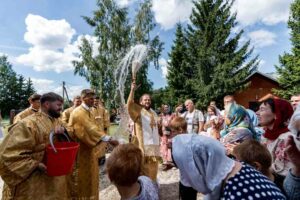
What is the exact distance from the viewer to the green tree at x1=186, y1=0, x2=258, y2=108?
83.1ft

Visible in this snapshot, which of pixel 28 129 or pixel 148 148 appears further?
pixel 148 148

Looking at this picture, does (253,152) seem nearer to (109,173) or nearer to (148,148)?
(109,173)

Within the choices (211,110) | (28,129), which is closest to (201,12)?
(211,110)

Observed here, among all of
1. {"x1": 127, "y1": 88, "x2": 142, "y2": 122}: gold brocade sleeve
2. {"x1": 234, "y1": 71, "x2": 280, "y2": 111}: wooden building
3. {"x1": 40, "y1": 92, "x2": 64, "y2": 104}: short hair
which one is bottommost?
{"x1": 127, "y1": 88, "x2": 142, "y2": 122}: gold brocade sleeve

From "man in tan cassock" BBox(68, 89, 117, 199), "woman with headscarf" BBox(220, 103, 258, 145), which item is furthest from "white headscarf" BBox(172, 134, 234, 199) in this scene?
"man in tan cassock" BBox(68, 89, 117, 199)

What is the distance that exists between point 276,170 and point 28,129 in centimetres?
244

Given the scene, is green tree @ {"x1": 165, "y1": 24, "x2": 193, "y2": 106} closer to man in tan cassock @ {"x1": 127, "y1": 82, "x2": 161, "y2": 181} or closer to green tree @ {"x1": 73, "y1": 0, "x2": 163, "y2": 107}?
green tree @ {"x1": 73, "y1": 0, "x2": 163, "y2": 107}

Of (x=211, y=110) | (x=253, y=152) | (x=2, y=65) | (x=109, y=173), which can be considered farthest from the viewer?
(x=2, y=65)

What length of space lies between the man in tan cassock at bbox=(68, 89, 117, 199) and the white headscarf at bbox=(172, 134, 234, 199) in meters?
3.01

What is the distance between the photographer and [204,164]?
1592 millimetres

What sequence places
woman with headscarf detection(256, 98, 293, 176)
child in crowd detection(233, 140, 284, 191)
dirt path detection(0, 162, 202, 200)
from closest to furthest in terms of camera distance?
child in crowd detection(233, 140, 284, 191)
woman with headscarf detection(256, 98, 293, 176)
dirt path detection(0, 162, 202, 200)

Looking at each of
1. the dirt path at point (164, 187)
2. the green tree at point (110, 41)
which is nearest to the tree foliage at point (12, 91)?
the green tree at point (110, 41)

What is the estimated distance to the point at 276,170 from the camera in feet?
8.59

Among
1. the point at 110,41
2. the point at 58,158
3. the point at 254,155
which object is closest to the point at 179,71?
the point at 110,41
